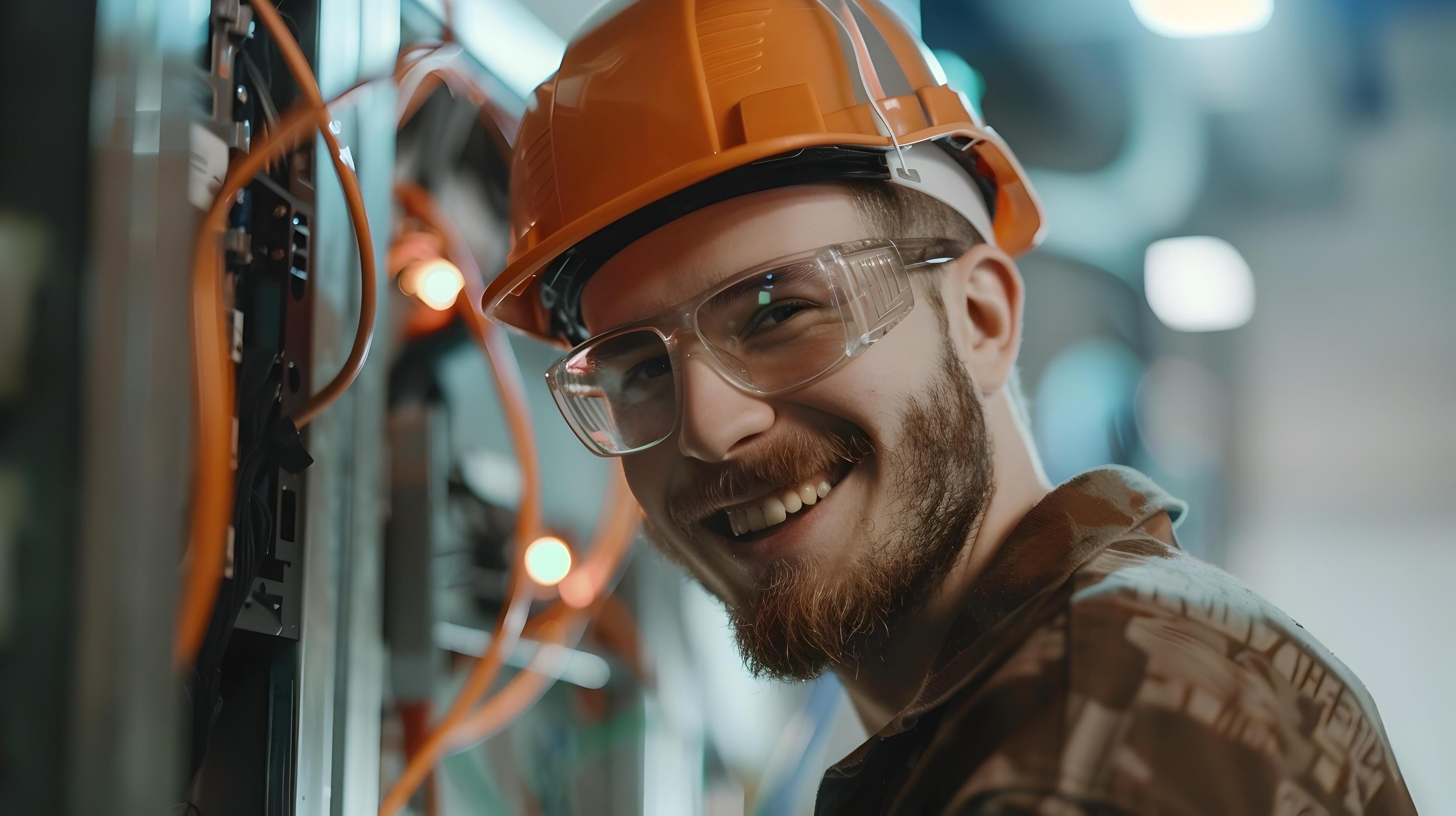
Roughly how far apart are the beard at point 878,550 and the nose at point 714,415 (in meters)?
0.04

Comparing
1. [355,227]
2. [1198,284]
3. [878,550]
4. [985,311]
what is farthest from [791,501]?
[1198,284]

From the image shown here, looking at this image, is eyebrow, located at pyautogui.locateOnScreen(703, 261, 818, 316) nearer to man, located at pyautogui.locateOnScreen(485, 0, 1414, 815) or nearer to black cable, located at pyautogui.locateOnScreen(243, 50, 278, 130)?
man, located at pyautogui.locateOnScreen(485, 0, 1414, 815)

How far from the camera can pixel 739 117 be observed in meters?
1.14

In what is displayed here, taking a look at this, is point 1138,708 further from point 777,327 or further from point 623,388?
point 623,388

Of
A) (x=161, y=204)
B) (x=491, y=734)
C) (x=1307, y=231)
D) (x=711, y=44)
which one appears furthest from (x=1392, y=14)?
(x=161, y=204)

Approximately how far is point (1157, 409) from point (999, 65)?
87 centimetres

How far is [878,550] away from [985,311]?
0.34m

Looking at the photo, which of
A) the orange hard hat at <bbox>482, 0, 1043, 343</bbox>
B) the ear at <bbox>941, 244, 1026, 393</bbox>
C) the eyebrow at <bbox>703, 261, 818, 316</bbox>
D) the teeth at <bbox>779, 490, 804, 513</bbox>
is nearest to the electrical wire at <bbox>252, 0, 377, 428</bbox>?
the orange hard hat at <bbox>482, 0, 1043, 343</bbox>

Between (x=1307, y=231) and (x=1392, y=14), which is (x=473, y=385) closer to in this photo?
(x=1307, y=231)

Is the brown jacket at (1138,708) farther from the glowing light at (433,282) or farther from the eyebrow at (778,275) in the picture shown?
the glowing light at (433,282)

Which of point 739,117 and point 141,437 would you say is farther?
point 739,117

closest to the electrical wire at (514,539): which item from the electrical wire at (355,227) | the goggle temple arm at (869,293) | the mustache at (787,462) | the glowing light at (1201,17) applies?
the electrical wire at (355,227)

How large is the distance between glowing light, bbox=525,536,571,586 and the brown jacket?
0.79m

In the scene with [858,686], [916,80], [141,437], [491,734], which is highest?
[916,80]
